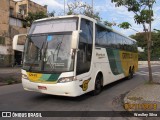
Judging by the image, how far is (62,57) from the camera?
27.1ft

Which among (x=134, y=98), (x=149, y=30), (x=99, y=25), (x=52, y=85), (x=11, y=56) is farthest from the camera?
(x=11, y=56)

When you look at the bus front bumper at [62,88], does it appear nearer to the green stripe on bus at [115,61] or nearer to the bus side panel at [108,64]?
the bus side panel at [108,64]

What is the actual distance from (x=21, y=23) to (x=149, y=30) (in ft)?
97.6

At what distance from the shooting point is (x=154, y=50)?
14.2 meters

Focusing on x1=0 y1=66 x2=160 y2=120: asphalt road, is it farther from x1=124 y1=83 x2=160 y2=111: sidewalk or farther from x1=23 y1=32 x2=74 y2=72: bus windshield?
x1=23 y1=32 x2=74 y2=72: bus windshield

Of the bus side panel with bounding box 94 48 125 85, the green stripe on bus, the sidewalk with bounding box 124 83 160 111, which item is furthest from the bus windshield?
the green stripe on bus

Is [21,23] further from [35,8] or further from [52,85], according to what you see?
[52,85]

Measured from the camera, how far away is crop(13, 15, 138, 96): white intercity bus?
322 inches

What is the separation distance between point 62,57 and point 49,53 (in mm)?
542

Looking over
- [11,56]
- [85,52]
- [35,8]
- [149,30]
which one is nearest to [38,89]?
[85,52]

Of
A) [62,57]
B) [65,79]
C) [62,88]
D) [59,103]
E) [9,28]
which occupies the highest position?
[9,28]

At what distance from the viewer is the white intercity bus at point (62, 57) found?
8.17m

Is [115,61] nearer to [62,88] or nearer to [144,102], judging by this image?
[144,102]

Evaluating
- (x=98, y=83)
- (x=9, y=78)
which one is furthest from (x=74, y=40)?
(x=9, y=78)
